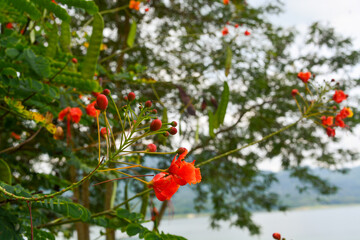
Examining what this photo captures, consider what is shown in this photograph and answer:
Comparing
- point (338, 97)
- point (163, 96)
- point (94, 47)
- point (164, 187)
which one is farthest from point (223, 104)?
point (163, 96)

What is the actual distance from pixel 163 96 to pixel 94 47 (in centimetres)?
283

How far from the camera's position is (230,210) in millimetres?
5766

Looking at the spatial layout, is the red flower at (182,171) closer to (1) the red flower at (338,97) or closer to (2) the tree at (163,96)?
(2) the tree at (163,96)

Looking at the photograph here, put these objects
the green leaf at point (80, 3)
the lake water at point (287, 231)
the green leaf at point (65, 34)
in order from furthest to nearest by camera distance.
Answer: the lake water at point (287, 231), the green leaf at point (65, 34), the green leaf at point (80, 3)

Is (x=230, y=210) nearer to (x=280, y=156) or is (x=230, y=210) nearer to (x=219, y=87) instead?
(x=280, y=156)

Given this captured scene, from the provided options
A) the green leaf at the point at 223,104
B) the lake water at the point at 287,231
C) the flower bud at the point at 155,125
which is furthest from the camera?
the lake water at the point at 287,231

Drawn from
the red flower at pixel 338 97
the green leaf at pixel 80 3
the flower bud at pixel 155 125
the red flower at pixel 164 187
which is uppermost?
the red flower at pixel 338 97

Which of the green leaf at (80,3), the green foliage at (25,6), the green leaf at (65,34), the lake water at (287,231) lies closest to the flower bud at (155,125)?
the green leaf at (80,3)

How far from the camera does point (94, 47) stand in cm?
129

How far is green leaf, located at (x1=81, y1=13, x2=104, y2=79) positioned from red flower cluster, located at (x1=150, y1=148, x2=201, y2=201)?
28.7 inches

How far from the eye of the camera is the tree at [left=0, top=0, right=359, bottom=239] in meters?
1.48

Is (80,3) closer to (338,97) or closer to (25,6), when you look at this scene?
(25,6)

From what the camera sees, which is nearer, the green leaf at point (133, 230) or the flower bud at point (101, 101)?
the flower bud at point (101, 101)

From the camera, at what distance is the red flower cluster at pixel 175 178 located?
0.71 m
